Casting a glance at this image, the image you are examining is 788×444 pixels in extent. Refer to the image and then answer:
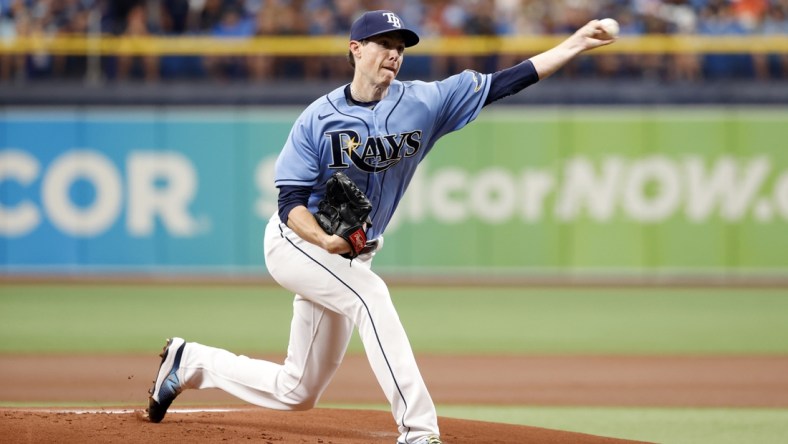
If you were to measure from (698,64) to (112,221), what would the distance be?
25.4 ft

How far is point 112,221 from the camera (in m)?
14.9

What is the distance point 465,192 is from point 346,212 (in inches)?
408

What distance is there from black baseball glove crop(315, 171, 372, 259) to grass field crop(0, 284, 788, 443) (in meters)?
2.24

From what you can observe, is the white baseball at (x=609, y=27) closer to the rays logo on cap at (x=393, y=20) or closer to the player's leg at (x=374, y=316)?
the rays logo on cap at (x=393, y=20)

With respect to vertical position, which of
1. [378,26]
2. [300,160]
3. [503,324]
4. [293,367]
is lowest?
[503,324]

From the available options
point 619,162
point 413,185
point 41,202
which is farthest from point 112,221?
point 619,162

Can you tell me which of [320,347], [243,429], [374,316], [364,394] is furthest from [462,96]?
[364,394]

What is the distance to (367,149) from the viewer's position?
16.1 feet

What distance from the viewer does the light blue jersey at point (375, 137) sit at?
16.1 ft

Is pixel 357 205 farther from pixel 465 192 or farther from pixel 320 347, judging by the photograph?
pixel 465 192

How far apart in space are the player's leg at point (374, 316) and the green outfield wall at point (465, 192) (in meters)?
9.93

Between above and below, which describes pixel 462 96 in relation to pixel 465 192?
above

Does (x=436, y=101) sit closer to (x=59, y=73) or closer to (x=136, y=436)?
(x=136, y=436)

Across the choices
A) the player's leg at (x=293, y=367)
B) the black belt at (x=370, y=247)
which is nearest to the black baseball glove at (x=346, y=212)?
the black belt at (x=370, y=247)
